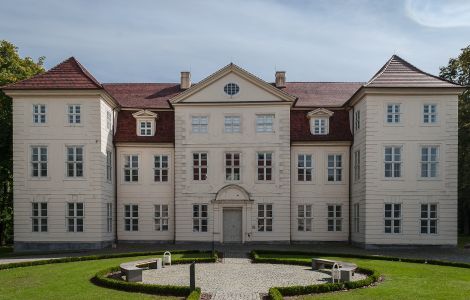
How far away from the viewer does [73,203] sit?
3478cm

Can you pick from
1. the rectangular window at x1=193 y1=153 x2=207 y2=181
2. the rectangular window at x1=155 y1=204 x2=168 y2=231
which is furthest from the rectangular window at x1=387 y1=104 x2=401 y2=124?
the rectangular window at x1=155 y1=204 x2=168 y2=231

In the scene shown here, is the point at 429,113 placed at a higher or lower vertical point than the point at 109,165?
higher

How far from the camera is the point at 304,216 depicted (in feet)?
125

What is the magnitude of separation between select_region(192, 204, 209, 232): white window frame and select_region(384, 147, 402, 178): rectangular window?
1200cm

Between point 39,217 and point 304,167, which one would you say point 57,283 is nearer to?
point 39,217

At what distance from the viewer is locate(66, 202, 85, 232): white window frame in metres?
34.6

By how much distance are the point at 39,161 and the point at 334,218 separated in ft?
63.9

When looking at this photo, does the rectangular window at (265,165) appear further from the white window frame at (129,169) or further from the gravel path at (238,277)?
the gravel path at (238,277)

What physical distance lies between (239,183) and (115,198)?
28.0 feet

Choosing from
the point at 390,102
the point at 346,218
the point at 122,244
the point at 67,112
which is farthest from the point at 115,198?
the point at 390,102

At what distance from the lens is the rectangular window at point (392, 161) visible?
112 feet

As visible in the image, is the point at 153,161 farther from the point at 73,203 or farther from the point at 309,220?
the point at 309,220

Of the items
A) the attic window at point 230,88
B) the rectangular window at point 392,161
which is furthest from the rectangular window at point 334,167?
the attic window at point 230,88

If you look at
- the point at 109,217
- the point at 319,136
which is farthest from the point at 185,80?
the point at 109,217
